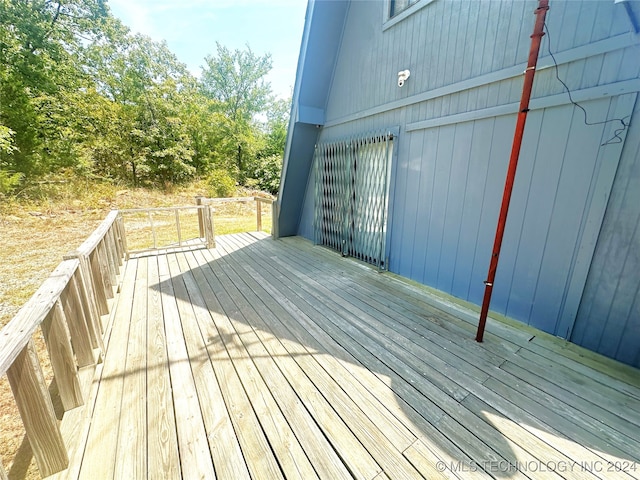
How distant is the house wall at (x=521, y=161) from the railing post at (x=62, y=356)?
3.09m

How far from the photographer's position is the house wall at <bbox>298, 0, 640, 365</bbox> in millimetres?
1735

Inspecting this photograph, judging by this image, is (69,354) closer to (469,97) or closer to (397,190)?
(397,190)

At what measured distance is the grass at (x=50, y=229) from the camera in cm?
159

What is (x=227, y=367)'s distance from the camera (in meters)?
1.70

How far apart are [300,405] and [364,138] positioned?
10.9ft

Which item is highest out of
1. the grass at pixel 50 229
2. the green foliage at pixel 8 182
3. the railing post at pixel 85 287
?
the green foliage at pixel 8 182

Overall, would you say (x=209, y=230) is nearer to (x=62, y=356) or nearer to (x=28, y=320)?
(x=62, y=356)

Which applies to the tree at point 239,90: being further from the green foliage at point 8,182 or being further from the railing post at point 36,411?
the railing post at point 36,411

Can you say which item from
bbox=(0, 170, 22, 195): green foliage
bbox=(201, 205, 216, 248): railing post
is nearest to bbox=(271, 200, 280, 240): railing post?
bbox=(201, 205, 216, 248): railing post

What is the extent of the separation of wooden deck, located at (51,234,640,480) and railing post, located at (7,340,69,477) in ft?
0.31

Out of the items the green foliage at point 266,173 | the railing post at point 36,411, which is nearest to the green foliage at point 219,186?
the green foliage at point 266,173

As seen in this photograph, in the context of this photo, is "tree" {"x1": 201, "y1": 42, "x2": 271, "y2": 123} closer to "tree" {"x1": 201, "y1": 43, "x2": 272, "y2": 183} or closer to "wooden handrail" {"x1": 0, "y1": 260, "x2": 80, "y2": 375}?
"tree" {"x1": 201, "y1": 43, "x2": 272, "y2": 183}

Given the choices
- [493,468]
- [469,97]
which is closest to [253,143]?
[469,97]

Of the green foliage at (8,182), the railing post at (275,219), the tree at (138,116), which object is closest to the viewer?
the railing post at (275,219)
